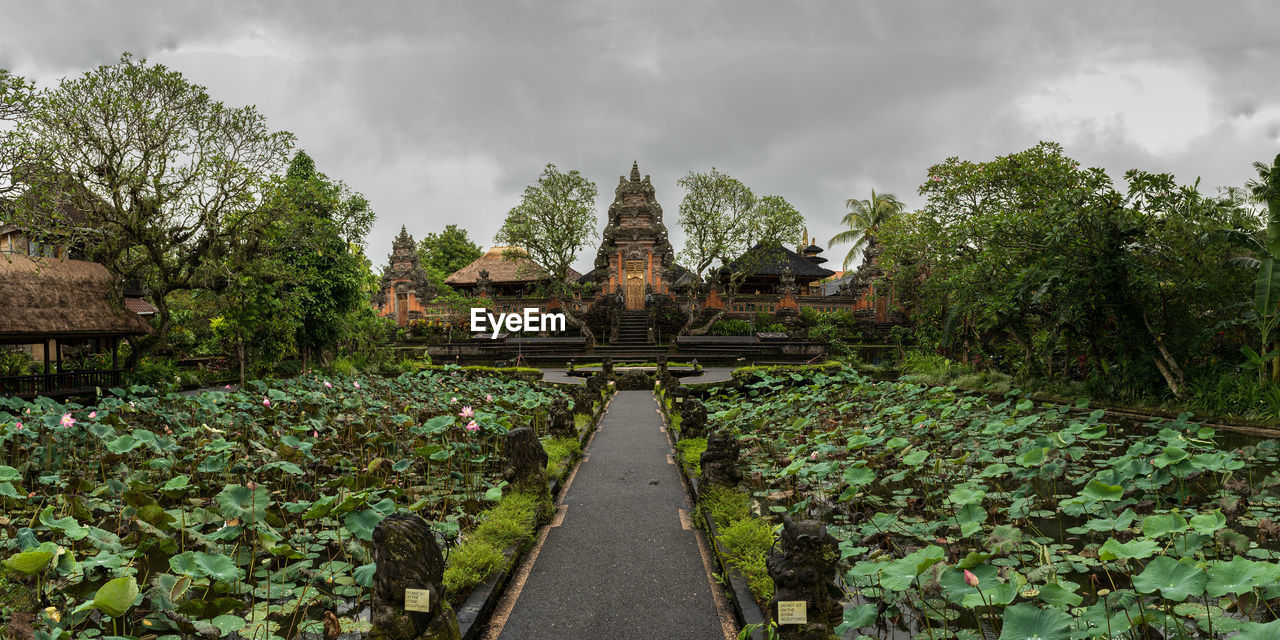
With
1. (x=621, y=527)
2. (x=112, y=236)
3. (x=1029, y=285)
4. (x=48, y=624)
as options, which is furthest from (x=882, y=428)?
(x=112, y=236)

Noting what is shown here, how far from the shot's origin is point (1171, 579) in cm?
227

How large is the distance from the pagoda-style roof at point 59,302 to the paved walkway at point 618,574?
11139 millimetres

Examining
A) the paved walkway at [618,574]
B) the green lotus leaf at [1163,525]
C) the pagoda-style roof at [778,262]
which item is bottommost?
the paved walkway at [618,574]

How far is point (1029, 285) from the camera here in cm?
973

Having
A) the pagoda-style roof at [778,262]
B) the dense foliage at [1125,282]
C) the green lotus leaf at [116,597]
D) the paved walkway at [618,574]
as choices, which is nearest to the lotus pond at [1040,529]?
the paved walkway at [618,574]

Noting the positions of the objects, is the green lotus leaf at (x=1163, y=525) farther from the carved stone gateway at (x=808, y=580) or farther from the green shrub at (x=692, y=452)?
the green shrub at (x=692, y=452)

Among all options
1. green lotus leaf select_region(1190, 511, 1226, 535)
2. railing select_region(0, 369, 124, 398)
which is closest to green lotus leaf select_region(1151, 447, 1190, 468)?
green lotus leaf select_region(1190, 511, 1226, 535)

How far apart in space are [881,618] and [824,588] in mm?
407

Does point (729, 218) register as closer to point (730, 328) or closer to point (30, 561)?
point (730, 328)

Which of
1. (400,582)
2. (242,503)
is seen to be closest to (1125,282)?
(400,582)

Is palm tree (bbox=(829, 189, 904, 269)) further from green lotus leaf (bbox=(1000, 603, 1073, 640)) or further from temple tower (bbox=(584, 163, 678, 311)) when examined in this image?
green lotus leaf (bbox=(1000, 603, 1073, 640))

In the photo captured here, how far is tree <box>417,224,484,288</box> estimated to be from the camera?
4325 centimetres

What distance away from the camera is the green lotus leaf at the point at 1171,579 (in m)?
2.17

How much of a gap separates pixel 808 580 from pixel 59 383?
15025 millimetres
